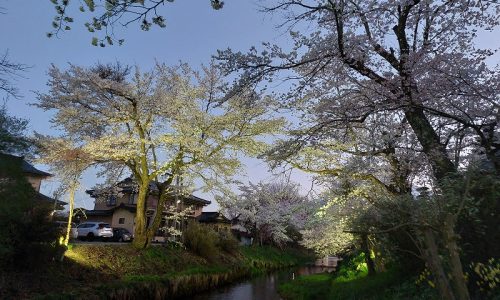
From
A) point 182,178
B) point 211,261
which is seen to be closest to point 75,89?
point 182,178

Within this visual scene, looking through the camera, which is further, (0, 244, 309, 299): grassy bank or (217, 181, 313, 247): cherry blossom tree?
(217, 181, 313, 247): cherry blossom tree

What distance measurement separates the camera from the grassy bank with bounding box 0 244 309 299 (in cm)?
1051

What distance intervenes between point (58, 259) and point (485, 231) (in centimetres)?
1351

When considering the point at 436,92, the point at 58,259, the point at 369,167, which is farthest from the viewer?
the point at 58,259

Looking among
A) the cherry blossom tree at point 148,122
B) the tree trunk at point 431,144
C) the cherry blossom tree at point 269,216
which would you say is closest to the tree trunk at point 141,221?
the cherry blossom tree at point 148,122

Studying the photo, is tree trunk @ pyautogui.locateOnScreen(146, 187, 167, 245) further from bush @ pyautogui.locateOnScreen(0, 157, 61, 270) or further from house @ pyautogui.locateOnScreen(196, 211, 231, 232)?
house @ pyautogui.locateOnScreen(196, 211, 231, 232)

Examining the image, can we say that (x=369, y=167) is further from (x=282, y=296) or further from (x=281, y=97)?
(x=282, y=296)

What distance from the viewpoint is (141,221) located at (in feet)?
58.6

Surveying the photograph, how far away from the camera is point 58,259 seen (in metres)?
12.8

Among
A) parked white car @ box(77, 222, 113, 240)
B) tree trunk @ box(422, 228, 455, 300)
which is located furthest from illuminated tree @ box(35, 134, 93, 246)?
tree trunk @ box(422, 228, 455, 300)

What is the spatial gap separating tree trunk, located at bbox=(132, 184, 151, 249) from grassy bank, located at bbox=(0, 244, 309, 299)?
48cm

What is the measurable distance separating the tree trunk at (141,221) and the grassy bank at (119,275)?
1.59 feet

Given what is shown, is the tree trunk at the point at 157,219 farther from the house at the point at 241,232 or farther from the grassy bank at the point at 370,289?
the house at the point at 241,232

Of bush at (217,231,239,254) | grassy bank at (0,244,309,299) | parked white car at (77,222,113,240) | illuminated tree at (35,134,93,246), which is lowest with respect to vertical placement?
grassy bank at (0,244,309,299)
